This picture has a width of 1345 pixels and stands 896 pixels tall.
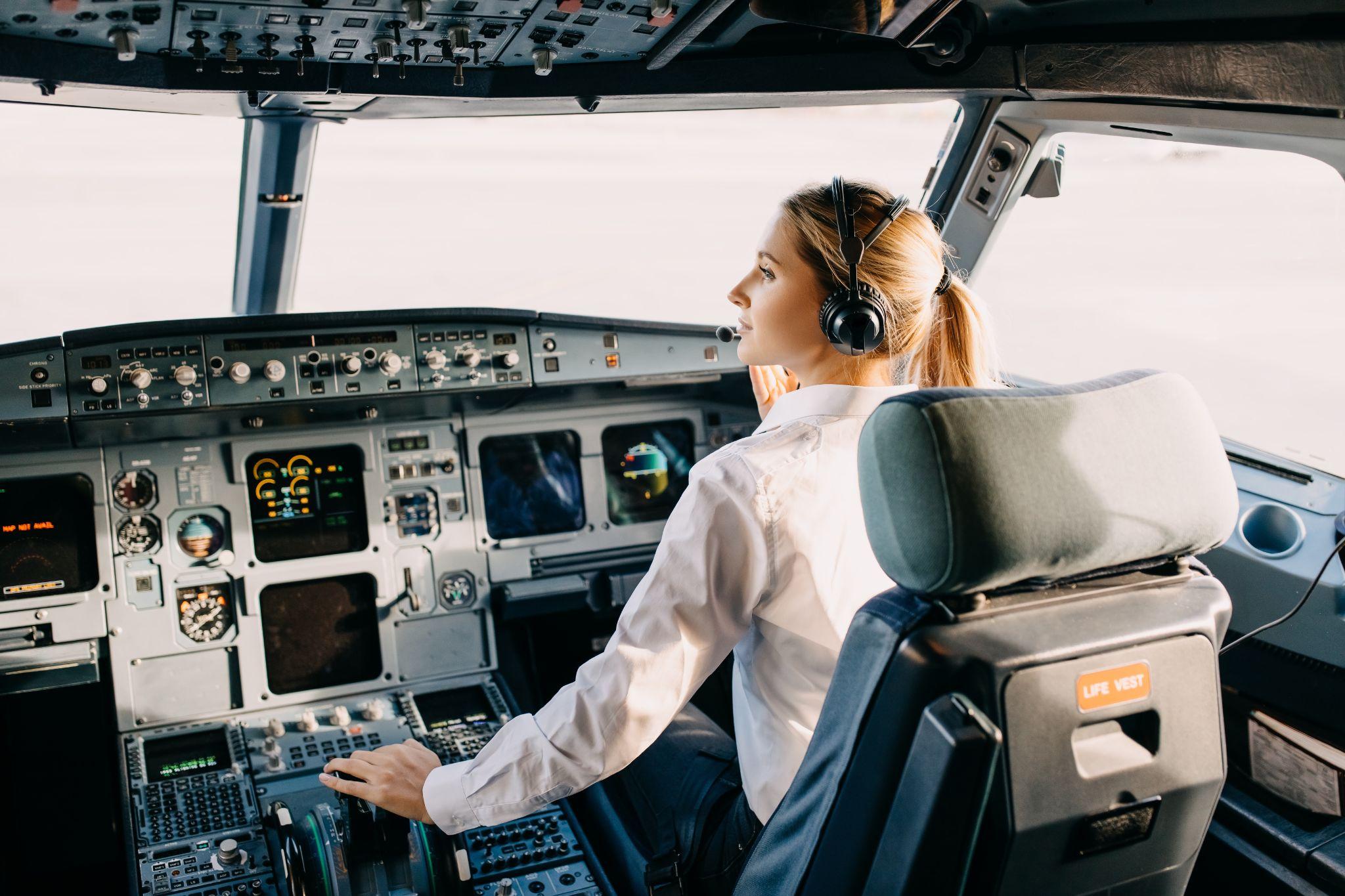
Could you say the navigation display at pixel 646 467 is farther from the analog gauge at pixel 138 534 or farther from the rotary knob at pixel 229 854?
the rotary knob at pixel 229 854

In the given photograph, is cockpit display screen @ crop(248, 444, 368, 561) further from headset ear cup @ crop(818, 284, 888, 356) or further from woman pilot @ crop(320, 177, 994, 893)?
headset ear cup @ crop(818, 284, 888, 356)

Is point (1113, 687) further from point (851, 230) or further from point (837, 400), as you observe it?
point (851, 230)

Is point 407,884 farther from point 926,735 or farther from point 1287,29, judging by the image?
point 1287,29

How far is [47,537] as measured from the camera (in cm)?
245

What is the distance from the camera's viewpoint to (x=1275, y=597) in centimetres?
206

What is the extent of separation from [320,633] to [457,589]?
36cm

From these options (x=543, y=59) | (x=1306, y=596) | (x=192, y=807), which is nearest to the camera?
(x=543, y=59)

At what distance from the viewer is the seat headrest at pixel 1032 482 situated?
879 millimetres

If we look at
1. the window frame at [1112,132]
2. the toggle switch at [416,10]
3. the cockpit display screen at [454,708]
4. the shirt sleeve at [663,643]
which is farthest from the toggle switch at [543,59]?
the cockpit display screen at [454,708]

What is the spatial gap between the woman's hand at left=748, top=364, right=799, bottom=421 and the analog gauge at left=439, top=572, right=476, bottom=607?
1151 mm

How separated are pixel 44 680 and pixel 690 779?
1586mm

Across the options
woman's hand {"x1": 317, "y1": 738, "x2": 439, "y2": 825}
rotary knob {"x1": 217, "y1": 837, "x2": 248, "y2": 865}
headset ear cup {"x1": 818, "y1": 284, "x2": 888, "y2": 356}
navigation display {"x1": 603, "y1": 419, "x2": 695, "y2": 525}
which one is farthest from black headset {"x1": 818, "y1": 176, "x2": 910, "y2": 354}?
navigation display {"x1": 603, "y1": 419, "x2": 695, "y2": 525}

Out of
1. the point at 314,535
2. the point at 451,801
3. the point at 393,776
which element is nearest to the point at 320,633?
the point at 314,535

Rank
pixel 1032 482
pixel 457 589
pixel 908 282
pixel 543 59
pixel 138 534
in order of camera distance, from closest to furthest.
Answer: pixel 1032 482 → pixel 908 282 → pixel 543 59 → pixel 138 534 → pixel 457 589
